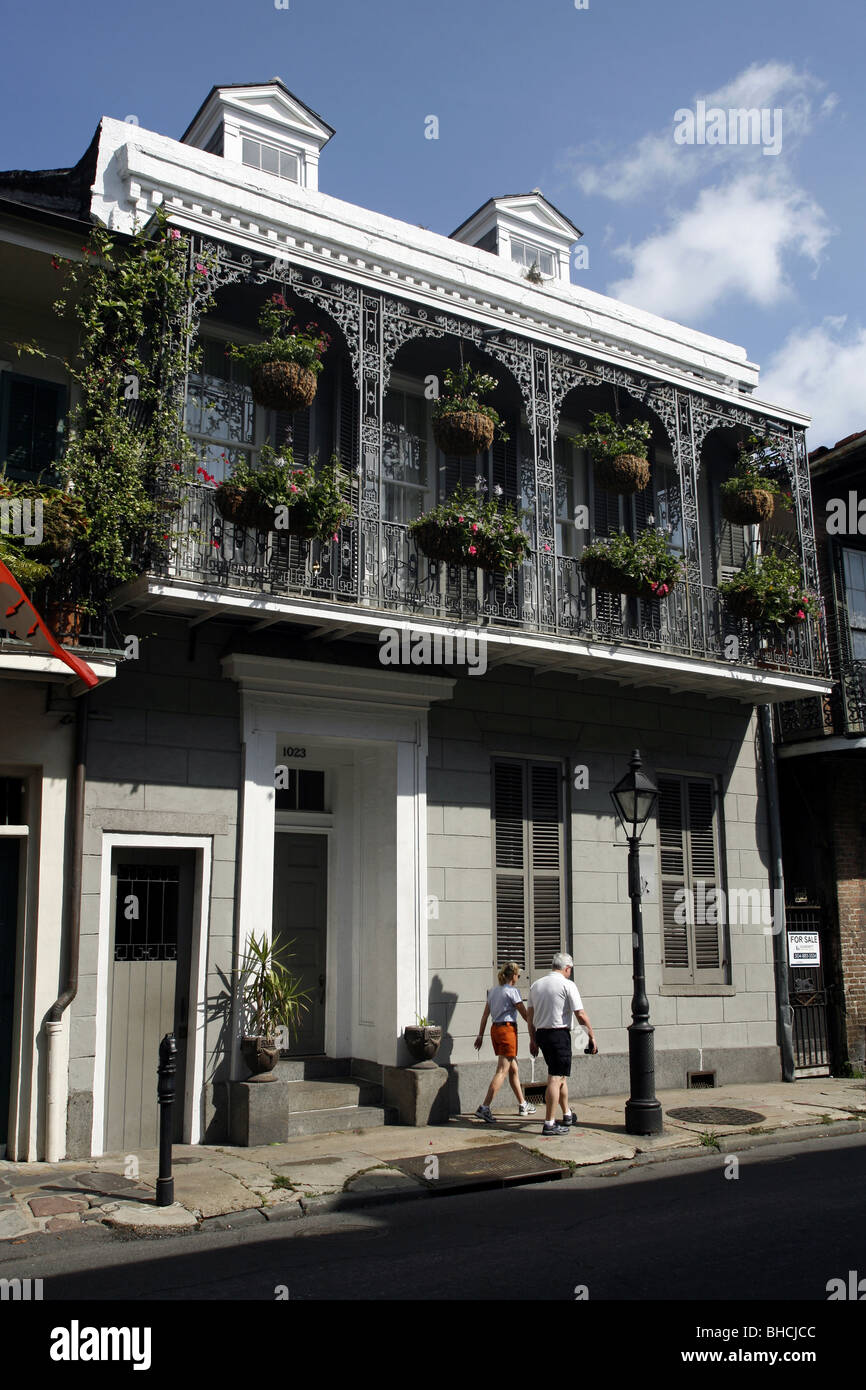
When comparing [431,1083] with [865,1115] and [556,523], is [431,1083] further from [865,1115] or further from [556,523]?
[556,523]

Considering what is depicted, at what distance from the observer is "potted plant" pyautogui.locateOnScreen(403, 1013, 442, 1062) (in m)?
10.7

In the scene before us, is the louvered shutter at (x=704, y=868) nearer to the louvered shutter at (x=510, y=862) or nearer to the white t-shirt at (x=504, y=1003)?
the louvered shutter at (x=510, y=862)

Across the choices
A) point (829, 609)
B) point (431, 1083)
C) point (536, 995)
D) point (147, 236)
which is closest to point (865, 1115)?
point (536, 995)

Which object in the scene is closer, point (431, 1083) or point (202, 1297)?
point (202, 1297)

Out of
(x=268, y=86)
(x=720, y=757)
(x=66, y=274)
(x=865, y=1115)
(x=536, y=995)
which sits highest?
(x=268, y=86)

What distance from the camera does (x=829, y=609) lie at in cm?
1558

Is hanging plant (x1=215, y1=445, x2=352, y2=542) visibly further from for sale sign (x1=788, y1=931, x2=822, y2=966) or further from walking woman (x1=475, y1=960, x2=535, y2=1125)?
for sale sign (x1=788, y1=931, x2=822, y2=966)

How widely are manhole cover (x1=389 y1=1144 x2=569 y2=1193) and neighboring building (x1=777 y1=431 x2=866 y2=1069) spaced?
6.27m

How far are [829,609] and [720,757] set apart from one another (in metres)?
2.94

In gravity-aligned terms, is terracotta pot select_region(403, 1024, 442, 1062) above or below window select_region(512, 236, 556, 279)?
below

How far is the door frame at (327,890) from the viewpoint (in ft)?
38.5

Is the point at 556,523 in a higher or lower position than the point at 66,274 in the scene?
lower

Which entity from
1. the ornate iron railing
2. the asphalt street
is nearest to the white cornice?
the ornate iron railing
